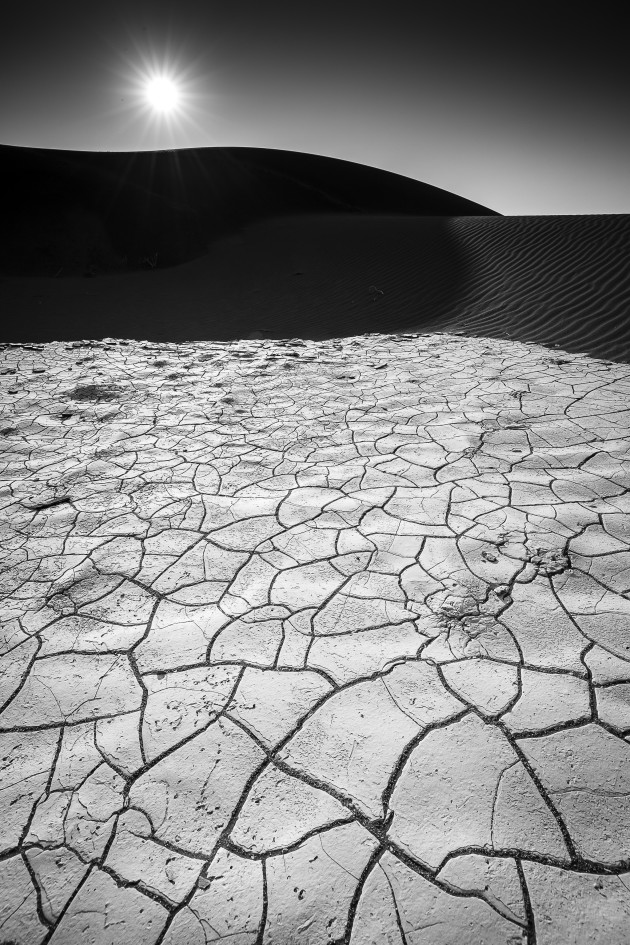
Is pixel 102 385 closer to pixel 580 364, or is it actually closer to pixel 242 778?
pixel 242 778

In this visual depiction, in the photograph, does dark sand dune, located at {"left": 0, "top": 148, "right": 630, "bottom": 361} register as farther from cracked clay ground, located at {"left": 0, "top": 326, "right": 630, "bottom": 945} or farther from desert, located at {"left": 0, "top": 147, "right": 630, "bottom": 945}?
cracked clay ground, located at {"left": 0, "top": 326, "right": 630, "bottom": 945}

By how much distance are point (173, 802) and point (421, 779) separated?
2.22 feet

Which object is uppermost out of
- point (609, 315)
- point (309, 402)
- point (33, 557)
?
point (609, 315)

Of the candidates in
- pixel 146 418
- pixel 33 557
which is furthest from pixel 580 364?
pixel 33 557

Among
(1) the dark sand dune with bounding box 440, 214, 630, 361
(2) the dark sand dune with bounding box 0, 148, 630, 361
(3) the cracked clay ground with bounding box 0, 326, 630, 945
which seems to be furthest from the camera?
(2) the dark sand dune with bounding box 0, 148, 630, 361

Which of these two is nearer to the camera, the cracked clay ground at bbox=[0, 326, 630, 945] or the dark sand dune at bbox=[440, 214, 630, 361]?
the cracked clay ground at bbox=[0, 326, 630, 945]

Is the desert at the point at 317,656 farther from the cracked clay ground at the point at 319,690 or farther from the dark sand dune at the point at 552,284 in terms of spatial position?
the dark sand dune at the point at 552,284

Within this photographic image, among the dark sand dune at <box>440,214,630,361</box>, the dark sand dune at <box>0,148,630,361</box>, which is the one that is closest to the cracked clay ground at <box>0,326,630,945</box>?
the dark sand dune at <box>440,214,630,361</box>

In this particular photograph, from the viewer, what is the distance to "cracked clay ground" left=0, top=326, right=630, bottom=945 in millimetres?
1043

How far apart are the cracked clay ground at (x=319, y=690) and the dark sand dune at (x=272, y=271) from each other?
161 inches

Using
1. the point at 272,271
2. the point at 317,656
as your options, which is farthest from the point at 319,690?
the point at 272,271

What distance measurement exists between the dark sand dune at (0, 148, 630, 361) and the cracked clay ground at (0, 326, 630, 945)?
408cm

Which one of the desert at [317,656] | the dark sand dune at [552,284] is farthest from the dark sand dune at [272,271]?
the desert at [317,656]

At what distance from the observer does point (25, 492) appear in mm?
2633
